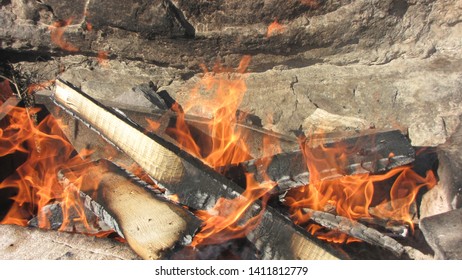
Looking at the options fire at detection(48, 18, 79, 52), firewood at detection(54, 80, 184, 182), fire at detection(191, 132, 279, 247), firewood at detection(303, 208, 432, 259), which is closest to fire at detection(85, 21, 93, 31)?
fire at detection(48, 18, 79, 52)

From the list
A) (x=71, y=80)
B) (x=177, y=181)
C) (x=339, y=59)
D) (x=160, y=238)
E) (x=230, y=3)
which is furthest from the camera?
(x=71, y=80)

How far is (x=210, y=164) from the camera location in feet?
10.3

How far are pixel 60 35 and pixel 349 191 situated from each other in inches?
108

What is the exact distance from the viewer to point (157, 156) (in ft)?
9.26

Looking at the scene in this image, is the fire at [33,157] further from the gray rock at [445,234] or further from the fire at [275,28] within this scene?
the gray rock at [445,234]

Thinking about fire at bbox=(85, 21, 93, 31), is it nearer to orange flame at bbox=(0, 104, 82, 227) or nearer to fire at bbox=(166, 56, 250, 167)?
orange flame at bbox=(0, 104, 82, 227)

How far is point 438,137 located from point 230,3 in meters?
1.92

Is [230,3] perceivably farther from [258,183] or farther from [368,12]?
[258,183]

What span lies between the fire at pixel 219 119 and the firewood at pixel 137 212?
0.55 metres

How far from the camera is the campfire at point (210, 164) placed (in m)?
2.63

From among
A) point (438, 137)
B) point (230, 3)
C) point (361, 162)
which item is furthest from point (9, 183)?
point (438, 137)

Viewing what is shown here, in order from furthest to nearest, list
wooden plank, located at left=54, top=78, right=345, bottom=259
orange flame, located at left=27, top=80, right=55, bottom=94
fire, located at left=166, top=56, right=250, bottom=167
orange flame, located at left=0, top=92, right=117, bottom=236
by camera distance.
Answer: orange flame, located at left=27, top=80, right=55, bottom=94 → orange flame, located at left=0, top=92, right=117, bottom=236 → fire, located at left=166, top=56, right=250, bottom=167 → wooden plank, located at left=54, top=78, right=345, bottom=259

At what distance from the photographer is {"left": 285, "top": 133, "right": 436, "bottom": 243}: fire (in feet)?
9.34

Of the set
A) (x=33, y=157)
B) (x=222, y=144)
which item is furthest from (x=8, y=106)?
(x=222, y=144)
